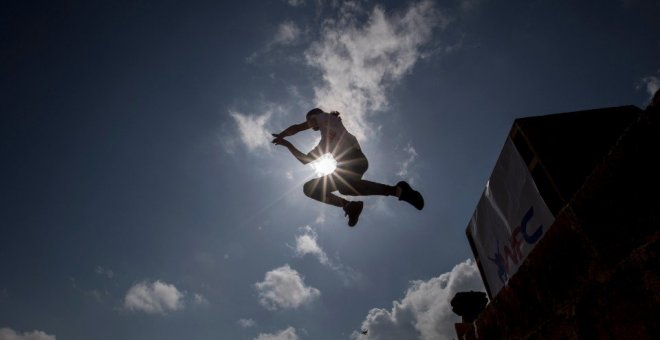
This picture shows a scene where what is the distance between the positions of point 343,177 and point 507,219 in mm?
2295

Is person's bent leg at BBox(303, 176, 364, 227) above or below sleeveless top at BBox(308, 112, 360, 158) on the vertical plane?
below

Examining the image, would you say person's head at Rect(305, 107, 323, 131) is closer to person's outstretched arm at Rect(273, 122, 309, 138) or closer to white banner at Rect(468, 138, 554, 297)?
person's outstretched arm at Rect(273, 122, 309, 138)

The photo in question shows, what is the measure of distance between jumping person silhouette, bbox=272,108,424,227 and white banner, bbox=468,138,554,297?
113 cm

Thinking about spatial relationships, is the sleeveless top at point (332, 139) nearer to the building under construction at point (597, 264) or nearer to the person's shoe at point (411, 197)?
the person's shoe at point (411, 197)

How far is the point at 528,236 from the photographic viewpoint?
397 cm

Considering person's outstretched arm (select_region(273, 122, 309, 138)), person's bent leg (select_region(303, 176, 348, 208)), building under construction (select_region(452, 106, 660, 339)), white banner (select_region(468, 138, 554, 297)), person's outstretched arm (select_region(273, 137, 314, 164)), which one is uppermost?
person's outstretched arm (select_region(273, 122, 309, 138))

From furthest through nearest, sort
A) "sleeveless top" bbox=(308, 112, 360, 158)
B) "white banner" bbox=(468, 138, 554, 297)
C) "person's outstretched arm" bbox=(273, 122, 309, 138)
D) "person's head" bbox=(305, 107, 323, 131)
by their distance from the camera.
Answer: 1. "person's head" bbox=(305, 107, 323, 131)
2. "person's outstretched arm" bbox=(273, 122, 309, 138)
3. "sleeveless top" bbox=(308, 112, 360, 158)
4. "white banner" bbox=(468, 138, 554, 297)

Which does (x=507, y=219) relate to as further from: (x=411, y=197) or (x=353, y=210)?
(x=353, y=210)

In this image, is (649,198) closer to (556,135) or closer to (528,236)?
(528,236)

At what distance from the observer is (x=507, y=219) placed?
4.48 meters

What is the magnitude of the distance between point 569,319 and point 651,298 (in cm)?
58

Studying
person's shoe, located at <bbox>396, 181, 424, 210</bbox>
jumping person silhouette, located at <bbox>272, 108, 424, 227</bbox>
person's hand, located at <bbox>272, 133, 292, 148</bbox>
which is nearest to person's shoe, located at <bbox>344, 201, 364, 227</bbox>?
jumping person silhouette, located at <bbox>272, 108, 424, 227</bbox>

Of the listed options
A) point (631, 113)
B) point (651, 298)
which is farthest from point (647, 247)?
point (631, 113)

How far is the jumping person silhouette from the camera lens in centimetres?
459
